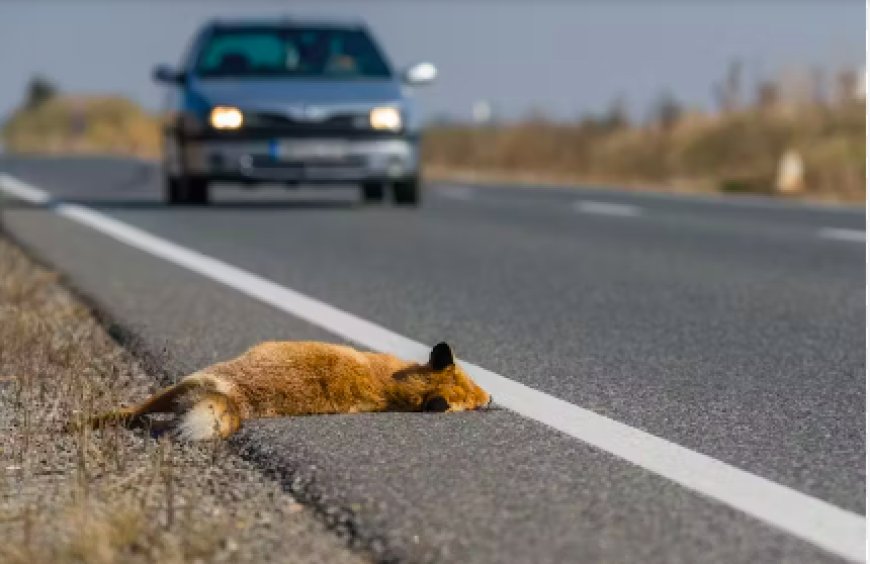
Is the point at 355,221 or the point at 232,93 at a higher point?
the point at 232,93

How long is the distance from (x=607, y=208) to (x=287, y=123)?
3588 mm

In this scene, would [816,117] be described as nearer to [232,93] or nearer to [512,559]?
[232,93]

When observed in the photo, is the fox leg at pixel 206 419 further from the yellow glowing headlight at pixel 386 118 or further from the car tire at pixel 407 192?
the car tire at pixel 407 192

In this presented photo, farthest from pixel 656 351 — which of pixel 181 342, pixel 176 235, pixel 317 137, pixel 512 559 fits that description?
pixel 317 137

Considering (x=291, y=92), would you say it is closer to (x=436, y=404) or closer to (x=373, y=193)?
(x=373, y=193)

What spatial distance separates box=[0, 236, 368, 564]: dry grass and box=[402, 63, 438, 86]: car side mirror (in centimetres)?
1050

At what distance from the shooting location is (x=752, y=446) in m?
4.71

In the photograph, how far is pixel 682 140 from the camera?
1570 inches

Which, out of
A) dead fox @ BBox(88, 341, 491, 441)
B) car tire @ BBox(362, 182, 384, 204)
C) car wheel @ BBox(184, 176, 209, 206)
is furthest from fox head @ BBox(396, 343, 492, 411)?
car tire @ BBox(362, 182, 384, 204)

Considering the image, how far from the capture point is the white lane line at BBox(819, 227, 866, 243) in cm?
1332

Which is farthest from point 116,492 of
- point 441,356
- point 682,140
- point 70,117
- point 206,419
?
point 70,117

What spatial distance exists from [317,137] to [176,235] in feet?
11.3

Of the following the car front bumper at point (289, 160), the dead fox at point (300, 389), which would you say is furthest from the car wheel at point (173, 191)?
the dead fox at point (300, 389)

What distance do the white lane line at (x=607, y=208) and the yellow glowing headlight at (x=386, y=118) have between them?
7.16ft
